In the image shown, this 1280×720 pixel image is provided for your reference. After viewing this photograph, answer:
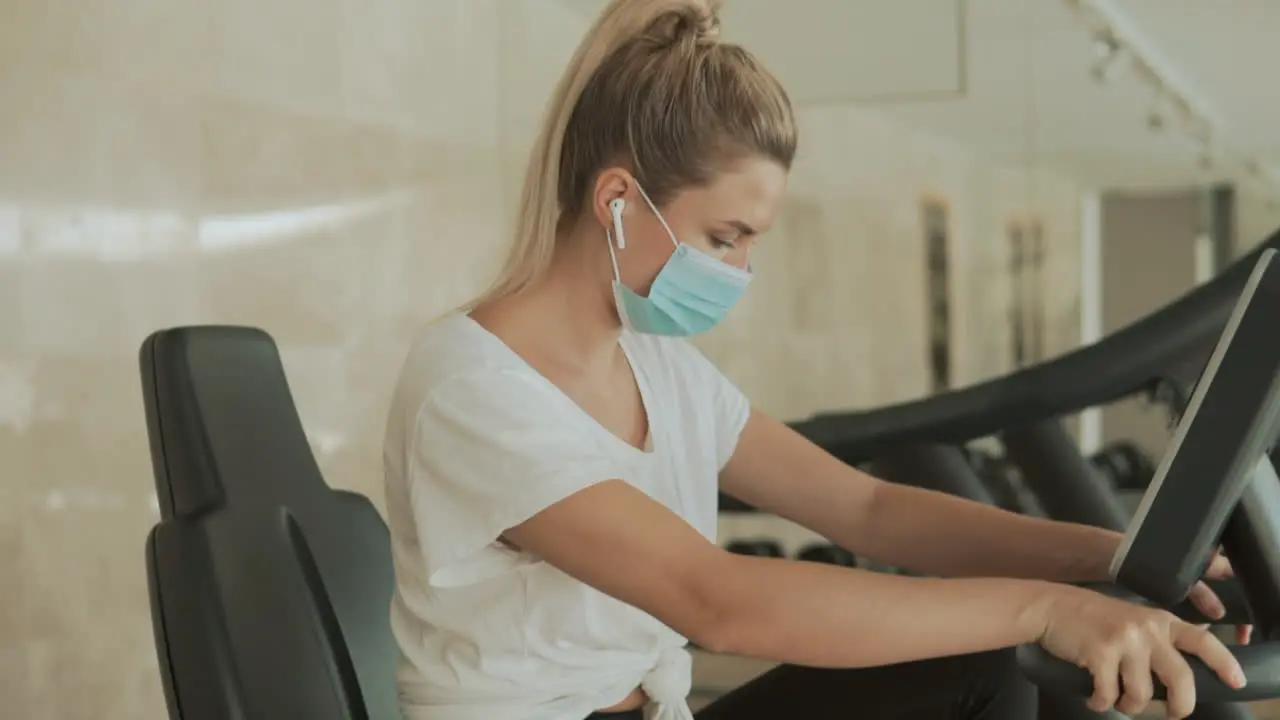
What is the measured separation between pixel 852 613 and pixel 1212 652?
26 cm

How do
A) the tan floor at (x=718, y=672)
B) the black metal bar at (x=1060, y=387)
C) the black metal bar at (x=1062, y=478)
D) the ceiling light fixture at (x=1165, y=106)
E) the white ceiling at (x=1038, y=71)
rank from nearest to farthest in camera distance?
the black metal bar at (x=1060, y=387)
the black metal bar at (x=1062, y=478)
the tan floor at (x=718, y=672)
the white ceiling at (x=1038, y=71)
the ceiling light fixture at (x=1165, y=106)

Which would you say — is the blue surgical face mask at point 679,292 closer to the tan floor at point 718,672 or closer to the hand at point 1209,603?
the hand at point 1209,603

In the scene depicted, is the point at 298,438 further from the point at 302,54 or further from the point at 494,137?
the point at 494,137

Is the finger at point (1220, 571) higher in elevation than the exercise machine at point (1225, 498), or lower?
lower

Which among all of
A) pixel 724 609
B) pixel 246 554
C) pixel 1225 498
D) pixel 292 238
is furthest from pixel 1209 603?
pixel 292 238

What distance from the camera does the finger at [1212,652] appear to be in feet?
2.92

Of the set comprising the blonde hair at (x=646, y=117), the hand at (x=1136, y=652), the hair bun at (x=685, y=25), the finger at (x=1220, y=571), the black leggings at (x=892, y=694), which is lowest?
the black leggings at (x=892, y=694)

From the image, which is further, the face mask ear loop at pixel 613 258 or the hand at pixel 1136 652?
the face mask ear loop at pixel 613 258

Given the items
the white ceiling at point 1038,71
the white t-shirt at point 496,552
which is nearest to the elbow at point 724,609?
the white t-shirt at point 496,552

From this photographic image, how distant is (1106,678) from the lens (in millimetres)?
913

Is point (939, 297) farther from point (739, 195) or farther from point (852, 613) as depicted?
point (852, 613)

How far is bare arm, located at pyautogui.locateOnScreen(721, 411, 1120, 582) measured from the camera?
51.5 inches

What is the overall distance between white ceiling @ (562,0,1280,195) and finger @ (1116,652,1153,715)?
2.71 m

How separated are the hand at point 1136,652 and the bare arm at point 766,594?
0.18ft
